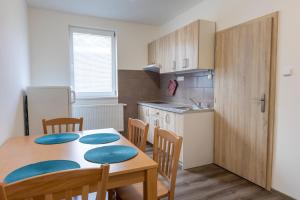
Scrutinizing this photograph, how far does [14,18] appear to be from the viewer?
227 centimetres

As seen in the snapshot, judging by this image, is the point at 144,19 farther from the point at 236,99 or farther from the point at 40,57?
the point at 236,99

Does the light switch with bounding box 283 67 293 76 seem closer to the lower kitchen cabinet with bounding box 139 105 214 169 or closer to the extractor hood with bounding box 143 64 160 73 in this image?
the lower kitchen cabinet with bounding box 139 105 214 169

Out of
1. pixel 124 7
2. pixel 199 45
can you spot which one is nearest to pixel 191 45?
pixel 199 45

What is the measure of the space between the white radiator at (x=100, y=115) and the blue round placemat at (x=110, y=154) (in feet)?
8.17

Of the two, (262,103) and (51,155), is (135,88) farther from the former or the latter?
(51,155)

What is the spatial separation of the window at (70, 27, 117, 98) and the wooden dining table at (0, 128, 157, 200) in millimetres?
2453

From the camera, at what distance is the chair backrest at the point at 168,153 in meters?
1.34

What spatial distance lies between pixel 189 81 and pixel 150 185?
2.62 meters

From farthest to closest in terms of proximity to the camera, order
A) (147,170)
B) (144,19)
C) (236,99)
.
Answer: (144,19) → (236,99) → (147,170)

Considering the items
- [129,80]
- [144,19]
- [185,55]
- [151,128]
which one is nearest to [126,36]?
[144,19]

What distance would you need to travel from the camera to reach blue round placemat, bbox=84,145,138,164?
120 cm

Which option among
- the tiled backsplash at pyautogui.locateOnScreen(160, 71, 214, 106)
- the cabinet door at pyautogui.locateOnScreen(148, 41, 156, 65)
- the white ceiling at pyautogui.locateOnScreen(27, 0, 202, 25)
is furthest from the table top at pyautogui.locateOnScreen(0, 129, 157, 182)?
the cabinet door at pyautogui.locateOnScreen(148, 41, 156, 65)

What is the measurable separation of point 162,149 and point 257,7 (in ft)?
6.74

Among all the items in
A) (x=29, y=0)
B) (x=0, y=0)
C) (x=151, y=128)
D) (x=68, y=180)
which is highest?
(x=29, y=0)
